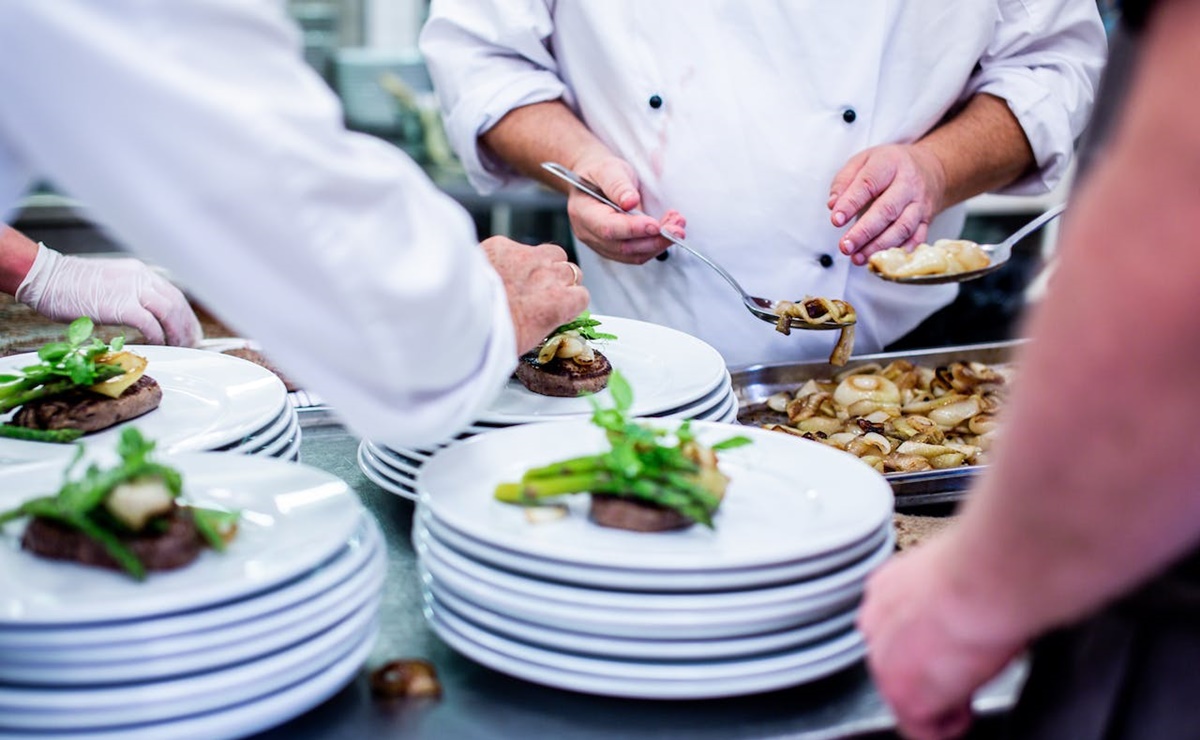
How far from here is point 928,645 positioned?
35.1 inches

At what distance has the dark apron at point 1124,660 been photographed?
2.94ft

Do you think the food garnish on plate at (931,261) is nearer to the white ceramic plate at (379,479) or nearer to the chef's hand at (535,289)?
the chef's hand at (535,289)

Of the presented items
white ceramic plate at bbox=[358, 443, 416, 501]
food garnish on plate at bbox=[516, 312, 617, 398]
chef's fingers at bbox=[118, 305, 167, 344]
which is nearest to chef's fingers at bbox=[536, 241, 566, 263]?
food garnish on plate at bbox=[516, 312, 617, 398]

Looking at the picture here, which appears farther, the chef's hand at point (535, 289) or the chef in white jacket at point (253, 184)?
the chef's hand at point (535, 289)

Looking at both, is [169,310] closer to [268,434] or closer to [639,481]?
[268,434]

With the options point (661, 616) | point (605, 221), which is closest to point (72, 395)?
point (661, 616)

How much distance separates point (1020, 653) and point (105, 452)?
3.20 ft

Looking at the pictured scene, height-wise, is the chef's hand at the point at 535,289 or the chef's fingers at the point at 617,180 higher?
the chef's hand at the point at 535,289

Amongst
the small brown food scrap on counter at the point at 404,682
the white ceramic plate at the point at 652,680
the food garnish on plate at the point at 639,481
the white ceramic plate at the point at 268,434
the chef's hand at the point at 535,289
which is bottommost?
the small brown food scrap on counter at the point at 404,682

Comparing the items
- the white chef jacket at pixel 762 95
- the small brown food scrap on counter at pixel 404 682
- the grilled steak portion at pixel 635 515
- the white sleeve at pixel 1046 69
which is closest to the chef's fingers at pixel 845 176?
the white chef jacket at pixel 762 95

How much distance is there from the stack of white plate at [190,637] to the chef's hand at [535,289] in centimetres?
41

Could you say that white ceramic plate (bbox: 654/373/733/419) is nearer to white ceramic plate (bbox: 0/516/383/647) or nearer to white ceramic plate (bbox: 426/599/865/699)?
white ceramic plate (bbox: 426/599/865/699)

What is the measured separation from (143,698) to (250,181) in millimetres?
408

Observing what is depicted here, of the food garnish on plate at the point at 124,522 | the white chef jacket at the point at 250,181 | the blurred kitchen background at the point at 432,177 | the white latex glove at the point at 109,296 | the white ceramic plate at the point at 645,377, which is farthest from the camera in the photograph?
the blurred kitchen background at the point at 432,177
